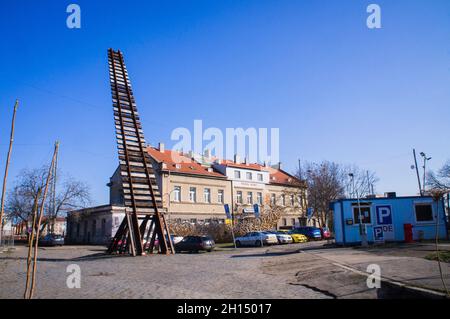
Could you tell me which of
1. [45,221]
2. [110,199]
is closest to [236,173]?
[110,199]

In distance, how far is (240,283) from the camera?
10758 mm

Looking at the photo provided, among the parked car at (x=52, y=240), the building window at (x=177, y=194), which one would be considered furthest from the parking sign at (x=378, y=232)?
the parked car at (x=52, y=240)

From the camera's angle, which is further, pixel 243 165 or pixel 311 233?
pixel 243 165

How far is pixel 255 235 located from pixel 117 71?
737 inches

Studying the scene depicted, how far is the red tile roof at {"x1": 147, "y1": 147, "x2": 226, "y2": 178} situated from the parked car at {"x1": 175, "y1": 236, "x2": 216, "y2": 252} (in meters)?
20.1

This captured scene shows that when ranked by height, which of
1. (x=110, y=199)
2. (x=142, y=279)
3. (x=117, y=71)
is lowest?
(x=142, y=279)

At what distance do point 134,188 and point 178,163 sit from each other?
28.9m

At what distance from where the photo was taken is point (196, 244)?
2864cm

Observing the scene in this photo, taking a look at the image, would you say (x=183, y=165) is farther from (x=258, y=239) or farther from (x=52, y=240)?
(x=258, y=239)

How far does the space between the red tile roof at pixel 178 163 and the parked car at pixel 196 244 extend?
2012cm

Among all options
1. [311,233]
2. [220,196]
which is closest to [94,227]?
[220,196]

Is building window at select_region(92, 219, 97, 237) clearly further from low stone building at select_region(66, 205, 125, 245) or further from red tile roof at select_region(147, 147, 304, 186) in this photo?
red tile roof at select_region(147, 147, 304, 186)
